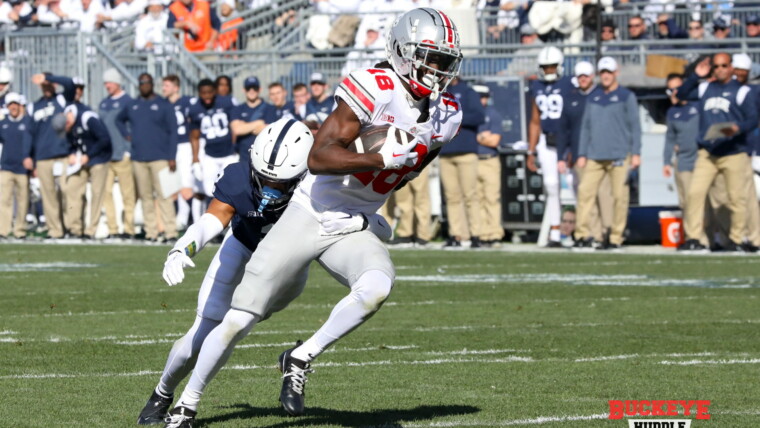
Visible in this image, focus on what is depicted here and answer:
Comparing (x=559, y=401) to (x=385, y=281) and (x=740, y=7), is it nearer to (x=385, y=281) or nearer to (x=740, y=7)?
(x=385, y=281)

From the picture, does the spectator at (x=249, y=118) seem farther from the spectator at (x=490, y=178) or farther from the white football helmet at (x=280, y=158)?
the white football helmet at (x=280, y=158)

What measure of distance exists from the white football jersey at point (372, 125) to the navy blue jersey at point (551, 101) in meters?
10.2

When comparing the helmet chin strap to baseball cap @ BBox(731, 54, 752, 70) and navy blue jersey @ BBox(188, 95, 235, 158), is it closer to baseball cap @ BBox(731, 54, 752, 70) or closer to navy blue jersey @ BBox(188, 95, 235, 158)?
baseball cap @ BBox(731, 54, 752, 70)

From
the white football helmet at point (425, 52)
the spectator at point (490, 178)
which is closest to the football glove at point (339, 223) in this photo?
the white football helmet at point (425, 52)

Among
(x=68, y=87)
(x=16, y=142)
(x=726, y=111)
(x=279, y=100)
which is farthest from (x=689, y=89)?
(x=16, y=142)

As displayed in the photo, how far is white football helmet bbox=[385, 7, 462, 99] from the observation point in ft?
17.9

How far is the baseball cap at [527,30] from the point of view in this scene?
19.4 m

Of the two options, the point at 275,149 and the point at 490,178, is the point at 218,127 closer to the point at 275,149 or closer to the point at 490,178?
the point at 490,178

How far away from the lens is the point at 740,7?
19.2 meters

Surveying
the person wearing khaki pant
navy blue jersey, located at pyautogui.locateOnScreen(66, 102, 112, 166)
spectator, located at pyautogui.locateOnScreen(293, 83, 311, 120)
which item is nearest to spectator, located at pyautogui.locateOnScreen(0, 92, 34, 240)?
navy blue jersey, located at pyautogui.locateOnScreen(66, 102, 112, 166)

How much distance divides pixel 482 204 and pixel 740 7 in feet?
17.3

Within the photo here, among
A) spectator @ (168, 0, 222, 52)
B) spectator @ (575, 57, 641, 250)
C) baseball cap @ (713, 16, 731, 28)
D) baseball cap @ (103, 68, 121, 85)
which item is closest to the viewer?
spectator @ (575, 57, 641, 250)

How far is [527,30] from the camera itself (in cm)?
1953

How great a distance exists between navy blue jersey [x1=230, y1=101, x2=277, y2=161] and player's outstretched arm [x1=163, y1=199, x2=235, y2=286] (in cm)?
1031
